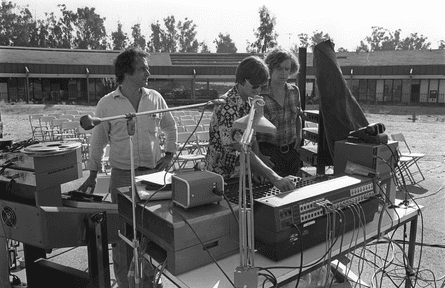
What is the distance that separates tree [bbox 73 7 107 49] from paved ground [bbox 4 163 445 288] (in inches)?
2502

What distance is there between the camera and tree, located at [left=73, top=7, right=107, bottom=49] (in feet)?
209

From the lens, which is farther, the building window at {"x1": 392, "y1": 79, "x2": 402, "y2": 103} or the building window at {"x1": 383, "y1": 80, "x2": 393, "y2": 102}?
the building window at {"x1": 383, "y1": 80, "x2": 393, "y2": 102}

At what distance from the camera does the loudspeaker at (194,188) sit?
1.68 m

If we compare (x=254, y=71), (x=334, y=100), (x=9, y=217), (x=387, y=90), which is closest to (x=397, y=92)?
(x=387, y=90)

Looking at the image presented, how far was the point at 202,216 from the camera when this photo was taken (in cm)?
166

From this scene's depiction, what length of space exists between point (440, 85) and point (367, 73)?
17.6ft

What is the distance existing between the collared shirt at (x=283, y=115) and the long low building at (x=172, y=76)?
26.6m

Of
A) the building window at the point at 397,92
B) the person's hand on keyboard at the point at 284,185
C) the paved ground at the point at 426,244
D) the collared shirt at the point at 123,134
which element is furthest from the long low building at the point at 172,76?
the person's hand on keyboard at the point at 284,185

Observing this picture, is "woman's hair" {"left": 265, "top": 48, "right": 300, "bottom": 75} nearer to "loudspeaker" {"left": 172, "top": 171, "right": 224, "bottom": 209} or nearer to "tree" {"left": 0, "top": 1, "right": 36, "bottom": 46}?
"loudspeaker" {"left": 172, "top": 171, "right": 224, "bottom": 209}

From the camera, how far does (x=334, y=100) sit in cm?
272

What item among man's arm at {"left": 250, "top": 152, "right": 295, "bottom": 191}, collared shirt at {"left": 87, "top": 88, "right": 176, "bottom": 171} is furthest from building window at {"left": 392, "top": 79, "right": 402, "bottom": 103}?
man's arm at {"left": 250, "top": 152, "right": 295, "bottom": 191}

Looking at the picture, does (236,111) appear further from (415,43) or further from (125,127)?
(415,43)

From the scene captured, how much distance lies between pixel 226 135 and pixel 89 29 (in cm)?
6865

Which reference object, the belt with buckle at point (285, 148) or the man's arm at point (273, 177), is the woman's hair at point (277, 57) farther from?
the man's arm at point (273, 177)
